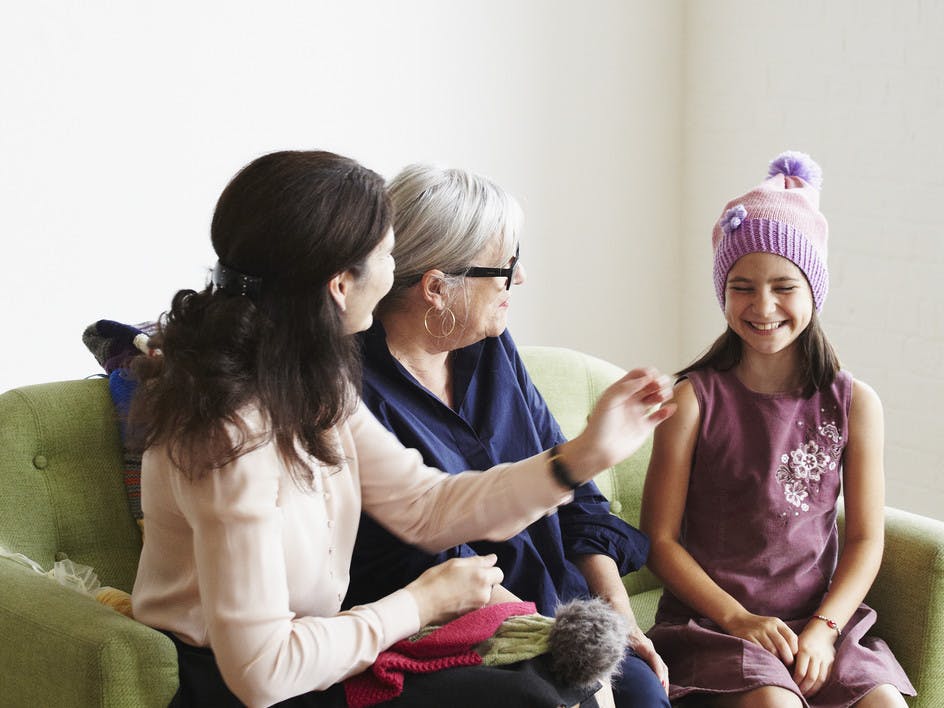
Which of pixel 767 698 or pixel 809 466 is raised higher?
pixel 809 466

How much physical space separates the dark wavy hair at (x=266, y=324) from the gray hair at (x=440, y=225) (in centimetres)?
39

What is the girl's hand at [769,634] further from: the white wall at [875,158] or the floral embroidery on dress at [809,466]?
the white wall at [875,158]

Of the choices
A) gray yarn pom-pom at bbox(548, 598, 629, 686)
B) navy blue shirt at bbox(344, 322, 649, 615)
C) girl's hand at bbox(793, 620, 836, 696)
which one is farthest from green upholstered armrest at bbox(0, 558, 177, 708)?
girl's hand at bbox(793, 620, 836, 696)

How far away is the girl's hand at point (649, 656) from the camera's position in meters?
1.88

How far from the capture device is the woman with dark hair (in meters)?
1.42

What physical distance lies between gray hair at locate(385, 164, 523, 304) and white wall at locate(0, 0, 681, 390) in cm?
114

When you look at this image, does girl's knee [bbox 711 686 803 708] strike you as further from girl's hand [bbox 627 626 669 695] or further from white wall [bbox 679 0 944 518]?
white wall [bbox 679 0 944 518]

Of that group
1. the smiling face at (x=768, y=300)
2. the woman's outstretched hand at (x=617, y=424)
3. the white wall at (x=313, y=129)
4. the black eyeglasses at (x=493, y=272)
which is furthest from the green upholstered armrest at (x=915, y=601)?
the white wall at (x=313, y=129)

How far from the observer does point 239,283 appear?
1470 millimetres

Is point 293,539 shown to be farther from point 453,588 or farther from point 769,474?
point 769,474

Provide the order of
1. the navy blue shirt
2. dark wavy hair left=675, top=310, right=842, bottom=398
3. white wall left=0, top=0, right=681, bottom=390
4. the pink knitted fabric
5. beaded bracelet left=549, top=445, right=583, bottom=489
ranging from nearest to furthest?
1. the pink knitted fabric
2. beaded bracelet left=549, top=445, right=583, bottom=489
3. the navy blue shirt
4. dark wavy hair left=675, top=310, right=842, bottom=398
5. white wall left=0, top=0, right=681, bottom=390

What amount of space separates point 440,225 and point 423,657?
2.33ft

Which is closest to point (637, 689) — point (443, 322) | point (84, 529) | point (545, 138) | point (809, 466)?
point (809, 466)

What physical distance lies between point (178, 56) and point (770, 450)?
1720mm
